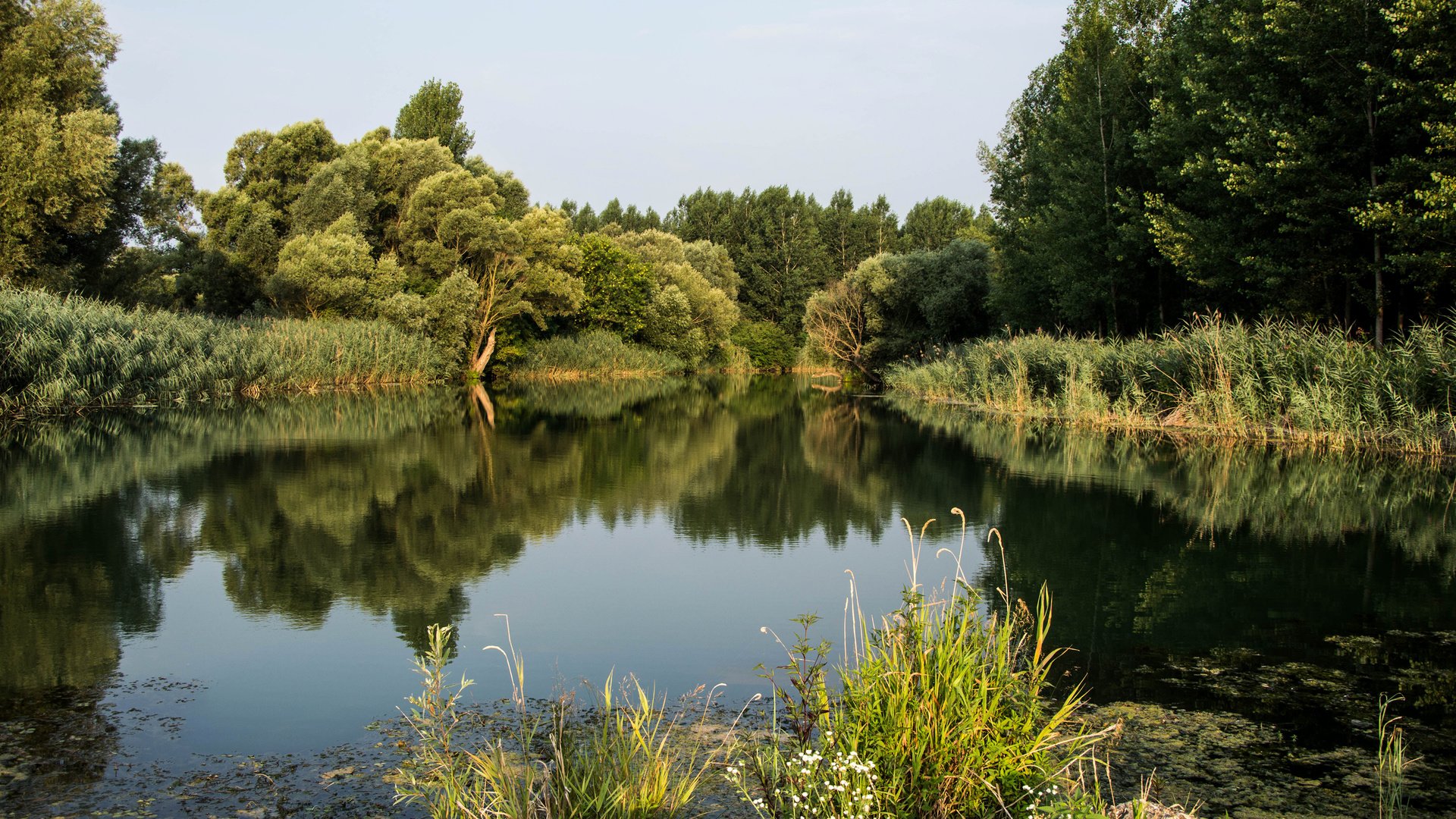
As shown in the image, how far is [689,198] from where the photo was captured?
93.2 m

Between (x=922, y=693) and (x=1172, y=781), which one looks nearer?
(x=922, y=693)

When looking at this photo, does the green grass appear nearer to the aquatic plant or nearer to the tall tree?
the aquatic plant

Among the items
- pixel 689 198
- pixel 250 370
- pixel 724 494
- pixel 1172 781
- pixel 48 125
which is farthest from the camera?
pixel 689 198

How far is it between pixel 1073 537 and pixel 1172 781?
5845mm

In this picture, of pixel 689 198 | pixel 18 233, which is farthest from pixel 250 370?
pixel 689 198

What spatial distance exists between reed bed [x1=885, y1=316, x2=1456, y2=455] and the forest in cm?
222

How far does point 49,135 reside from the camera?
85.3ft

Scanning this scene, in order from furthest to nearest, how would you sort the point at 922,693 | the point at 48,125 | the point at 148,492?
the point at 48,125 → the point at 148,492 → the point at 922,693

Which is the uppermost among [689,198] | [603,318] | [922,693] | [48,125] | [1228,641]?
[689,198]

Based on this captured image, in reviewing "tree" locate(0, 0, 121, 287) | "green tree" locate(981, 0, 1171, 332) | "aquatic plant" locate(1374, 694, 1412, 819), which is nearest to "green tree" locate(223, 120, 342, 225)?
"tree" locate(0, 0, 121, 287)

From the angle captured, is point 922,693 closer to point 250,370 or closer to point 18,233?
point 250,370

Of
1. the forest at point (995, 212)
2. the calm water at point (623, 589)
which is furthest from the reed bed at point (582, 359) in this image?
the calm water at point (623, 589)

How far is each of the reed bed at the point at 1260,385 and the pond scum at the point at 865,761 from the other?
1490 cm

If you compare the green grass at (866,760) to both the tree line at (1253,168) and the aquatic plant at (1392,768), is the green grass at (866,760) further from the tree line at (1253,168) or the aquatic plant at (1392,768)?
the tree line at (1253,168)
